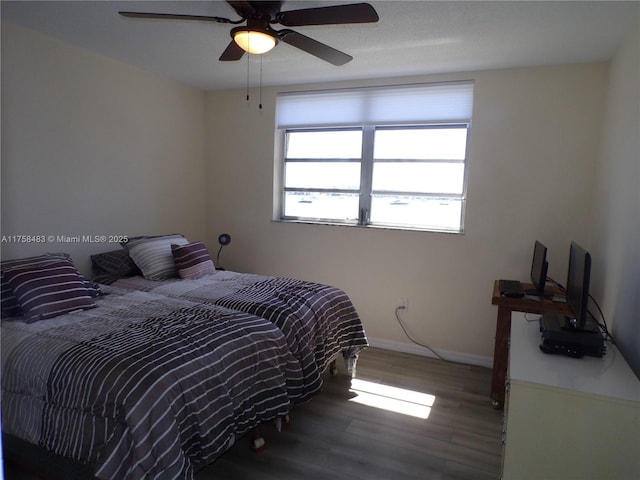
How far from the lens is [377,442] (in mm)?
2262

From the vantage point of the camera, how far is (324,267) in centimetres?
391

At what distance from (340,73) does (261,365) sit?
257 centimetres

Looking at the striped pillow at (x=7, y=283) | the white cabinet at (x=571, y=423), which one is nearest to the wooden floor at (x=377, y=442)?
the white cabinet at (x=571, y=423)

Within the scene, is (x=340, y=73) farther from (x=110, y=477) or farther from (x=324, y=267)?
(x=110, y=477)

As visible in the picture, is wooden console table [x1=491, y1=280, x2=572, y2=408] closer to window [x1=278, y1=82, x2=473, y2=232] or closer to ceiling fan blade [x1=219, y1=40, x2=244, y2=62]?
window [x1=278, y1=82, x2=473, y2=232]

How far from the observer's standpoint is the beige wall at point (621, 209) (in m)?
1.89

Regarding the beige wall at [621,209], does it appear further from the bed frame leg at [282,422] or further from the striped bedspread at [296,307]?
the bed frame leg at [282,422]

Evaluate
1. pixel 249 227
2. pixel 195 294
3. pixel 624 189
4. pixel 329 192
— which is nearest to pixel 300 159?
pixel 329 192

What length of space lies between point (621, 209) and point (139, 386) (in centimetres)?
261

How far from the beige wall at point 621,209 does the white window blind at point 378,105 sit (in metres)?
1.06

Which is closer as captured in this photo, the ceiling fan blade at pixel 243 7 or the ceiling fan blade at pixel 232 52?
the ceiling fan blade at pixel 243 7

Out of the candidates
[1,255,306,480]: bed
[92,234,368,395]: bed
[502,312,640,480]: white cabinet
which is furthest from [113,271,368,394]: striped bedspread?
[502,312,640,480]: white cabinet

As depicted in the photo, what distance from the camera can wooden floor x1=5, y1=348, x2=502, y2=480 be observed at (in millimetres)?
2012

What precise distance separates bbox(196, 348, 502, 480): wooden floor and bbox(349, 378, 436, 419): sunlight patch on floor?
46mm
